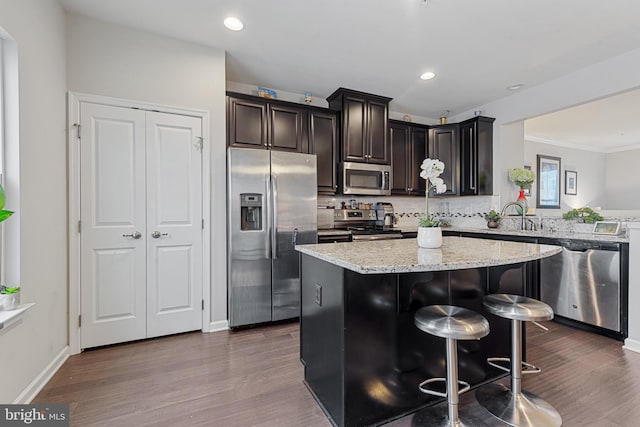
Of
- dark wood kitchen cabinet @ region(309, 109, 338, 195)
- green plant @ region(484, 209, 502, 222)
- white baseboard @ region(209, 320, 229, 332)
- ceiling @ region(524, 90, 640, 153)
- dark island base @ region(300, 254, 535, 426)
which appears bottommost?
white baseboard @ region(209, 320, 229, 332)

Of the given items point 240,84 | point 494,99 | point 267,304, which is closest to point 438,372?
point 267,304

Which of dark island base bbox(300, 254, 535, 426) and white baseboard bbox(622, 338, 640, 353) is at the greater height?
dark island base bbox(300, 254, 535, 426)

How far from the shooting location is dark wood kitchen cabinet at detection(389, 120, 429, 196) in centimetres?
431

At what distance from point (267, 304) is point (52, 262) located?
1.74 m

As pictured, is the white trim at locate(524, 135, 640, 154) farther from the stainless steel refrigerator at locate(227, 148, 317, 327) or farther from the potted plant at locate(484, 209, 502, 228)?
the stainless steel refrigerator at locate(227, 148, 317, 327)

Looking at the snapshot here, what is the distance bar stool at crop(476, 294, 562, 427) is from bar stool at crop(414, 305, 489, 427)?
7.2 inches

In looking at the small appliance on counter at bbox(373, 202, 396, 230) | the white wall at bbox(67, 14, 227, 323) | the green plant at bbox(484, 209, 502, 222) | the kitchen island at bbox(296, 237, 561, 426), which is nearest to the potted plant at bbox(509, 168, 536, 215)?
the green plant at bbox(484, 209, 502, 222)

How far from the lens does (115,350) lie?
243 cm

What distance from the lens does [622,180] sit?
679 centimetres

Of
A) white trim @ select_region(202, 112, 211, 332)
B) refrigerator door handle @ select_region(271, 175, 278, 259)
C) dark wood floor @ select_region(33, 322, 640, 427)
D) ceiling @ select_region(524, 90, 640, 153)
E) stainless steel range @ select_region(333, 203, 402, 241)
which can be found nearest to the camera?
dark wood floor @ select_region(33, 322, 640, 427)

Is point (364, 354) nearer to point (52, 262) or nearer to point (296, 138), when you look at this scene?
point (52, 262)

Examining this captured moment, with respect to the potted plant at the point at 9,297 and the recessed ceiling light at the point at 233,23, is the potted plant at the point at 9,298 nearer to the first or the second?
the potted plant at the point at 9,297

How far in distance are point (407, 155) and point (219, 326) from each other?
11.3 ft

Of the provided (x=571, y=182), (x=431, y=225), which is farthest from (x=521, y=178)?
(x=571, y=182)
